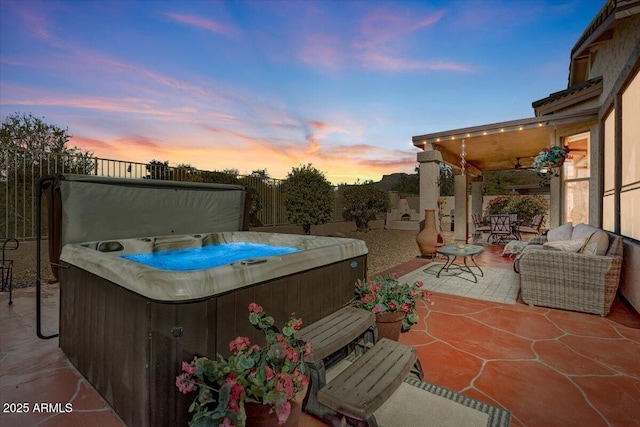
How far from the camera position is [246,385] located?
1.36m

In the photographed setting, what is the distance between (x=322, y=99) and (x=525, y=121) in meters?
5.16

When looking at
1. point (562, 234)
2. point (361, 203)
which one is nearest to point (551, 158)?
point (562, 234)

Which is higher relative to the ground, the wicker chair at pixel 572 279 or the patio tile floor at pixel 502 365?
the wicker chair at pixel 572 279

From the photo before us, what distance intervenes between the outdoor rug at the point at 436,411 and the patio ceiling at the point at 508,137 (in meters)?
6.17

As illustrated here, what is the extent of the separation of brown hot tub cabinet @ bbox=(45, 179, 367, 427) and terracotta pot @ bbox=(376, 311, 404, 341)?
15.3 inches

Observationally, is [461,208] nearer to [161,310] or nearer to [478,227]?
[478,227]

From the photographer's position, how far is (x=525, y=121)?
6.14 m

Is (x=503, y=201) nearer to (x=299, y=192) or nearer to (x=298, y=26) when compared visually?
(x=299, y=192)

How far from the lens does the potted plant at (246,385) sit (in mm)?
1258

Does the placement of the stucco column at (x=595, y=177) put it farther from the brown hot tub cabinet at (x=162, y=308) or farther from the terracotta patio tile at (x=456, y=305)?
the brown hot tub cabinet at (x=162, y=308)

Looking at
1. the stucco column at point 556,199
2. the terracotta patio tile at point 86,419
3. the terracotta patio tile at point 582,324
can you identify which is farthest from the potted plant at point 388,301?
the stucco column at point 556,199

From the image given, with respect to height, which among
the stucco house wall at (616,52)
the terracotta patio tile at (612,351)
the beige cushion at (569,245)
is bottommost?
the terracotta patio tile at (612,351)

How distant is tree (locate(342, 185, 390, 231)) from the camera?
12562 mm

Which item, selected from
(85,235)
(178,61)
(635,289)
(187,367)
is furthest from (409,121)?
(187,367)
